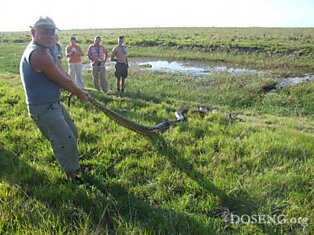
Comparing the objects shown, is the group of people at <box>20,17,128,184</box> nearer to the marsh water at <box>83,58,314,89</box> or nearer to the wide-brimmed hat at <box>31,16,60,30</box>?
the wide-brimmed hat at <box>31,16,60,30</box>

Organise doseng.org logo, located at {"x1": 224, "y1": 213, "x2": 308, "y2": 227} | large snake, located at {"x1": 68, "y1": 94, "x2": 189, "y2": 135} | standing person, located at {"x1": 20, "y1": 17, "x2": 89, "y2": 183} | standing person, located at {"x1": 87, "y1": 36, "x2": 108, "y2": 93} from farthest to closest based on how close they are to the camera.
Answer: standing person, located at {"x1": 87, "y1": 36, "x2": 108, "y2": 93}
large snake, located at {"x1": 68, "y1": 94, "x2": 189, "y2": 135}
standing person, located at {"x1": 20, "y1": 17, "x2": 89, "y2": 183}
doseng.org logo, located at {"x1": 224, "y1": 213, "x2": 308, "y2": 227}

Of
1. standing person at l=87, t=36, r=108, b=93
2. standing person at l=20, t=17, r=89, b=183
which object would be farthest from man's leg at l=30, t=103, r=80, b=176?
standing person at l=87, t=36, r=108, b=93

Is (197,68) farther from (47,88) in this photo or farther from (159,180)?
(47,88)

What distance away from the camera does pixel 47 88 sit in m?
3.53

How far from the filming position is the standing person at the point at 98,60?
10.7 m

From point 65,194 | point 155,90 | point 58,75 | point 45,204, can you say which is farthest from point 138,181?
point 155,90

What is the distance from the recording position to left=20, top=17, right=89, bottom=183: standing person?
334 centimetres

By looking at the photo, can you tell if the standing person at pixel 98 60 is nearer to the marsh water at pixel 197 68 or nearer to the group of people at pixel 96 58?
the group of people at pixel 96 58

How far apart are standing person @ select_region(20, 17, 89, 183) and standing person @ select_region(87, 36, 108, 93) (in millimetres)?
7249

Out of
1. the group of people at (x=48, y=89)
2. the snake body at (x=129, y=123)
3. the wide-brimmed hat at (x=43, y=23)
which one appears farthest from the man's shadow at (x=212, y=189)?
the wide-brimmed hat at (x=43, y=23)

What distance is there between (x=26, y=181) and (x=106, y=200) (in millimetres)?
1197

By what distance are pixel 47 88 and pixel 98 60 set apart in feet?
24.5

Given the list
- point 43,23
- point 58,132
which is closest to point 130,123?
point 58,132

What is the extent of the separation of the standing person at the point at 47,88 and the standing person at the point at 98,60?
7249 mm
